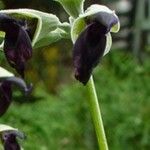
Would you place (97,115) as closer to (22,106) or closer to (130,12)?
(22,106)

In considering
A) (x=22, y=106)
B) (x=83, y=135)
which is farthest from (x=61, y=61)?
(x=22, y=106)

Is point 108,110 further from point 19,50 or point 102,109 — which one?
point 19,50

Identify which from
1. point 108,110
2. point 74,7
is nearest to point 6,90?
point 74,7

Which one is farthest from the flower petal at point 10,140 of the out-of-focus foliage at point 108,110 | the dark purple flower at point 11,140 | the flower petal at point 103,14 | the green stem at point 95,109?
the out-of-focus foliage at point 108,110

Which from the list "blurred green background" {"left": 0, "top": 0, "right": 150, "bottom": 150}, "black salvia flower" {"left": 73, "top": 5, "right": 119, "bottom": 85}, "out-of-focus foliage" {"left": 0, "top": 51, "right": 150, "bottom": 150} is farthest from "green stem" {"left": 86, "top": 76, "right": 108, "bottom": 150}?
"out-of-focus foliage" {"left": 0, "top": 51, "right": 150, "bottom": 150}

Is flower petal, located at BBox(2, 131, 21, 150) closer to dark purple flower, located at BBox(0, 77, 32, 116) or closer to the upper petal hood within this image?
dark purple flower, located at BBox(0, 77, 32, 116)

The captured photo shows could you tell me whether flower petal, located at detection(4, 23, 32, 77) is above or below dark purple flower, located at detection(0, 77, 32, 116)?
above
